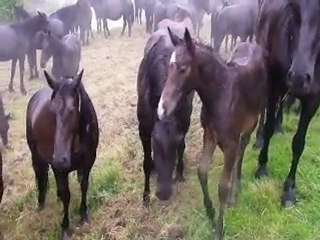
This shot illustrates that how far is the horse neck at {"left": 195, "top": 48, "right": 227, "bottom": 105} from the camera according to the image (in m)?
5.01

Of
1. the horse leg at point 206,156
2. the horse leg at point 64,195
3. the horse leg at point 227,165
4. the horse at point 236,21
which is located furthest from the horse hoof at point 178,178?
the horse at point 236,21

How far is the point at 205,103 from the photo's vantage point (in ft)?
17.1

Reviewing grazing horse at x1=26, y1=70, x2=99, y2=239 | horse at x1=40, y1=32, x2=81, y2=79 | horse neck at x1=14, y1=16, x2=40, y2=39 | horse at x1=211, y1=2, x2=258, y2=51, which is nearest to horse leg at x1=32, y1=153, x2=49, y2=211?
grazing horse at x1=26, y1=70, x2=99, y2=239

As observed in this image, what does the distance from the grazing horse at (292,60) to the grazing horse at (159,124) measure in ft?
3.15

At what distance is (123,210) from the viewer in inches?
268

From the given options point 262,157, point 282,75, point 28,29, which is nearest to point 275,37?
point 282,75

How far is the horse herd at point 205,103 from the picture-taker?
16.5ft

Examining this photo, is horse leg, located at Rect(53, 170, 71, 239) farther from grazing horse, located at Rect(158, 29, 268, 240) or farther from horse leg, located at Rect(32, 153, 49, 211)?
grazing horse, located at Rect(158, 29, 268, 240)

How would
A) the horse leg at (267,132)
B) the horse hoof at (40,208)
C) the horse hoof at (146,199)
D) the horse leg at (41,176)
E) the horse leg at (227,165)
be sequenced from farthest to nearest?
the horse hoof at (40,208) → the horse leg at (41,176) → the horse hoof at (146,199) → the horse leg at (267,132) → the horse leg at (227,165)

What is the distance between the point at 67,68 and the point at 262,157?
6724 mm

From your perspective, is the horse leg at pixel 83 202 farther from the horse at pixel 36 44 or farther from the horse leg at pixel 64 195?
the horse at pixel 36 44

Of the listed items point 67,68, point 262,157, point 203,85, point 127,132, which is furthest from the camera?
point 67,68

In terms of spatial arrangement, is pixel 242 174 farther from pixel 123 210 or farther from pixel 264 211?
pixel 123 210

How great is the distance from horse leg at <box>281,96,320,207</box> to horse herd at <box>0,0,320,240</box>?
0.01 meters
